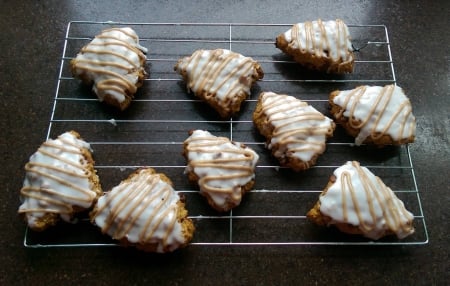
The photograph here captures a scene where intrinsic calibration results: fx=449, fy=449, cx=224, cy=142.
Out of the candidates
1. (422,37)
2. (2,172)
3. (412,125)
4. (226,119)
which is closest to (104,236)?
(2,172)

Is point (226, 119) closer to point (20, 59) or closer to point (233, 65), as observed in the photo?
point (233, 65)

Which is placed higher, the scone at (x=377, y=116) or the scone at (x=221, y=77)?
the scone at (x=221, y=77)

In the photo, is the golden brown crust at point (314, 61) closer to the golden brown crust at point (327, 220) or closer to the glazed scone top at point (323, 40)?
the glazed scone top at point (323, 40)

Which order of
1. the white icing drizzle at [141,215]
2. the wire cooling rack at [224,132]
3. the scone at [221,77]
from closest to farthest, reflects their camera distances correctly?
the white icing drizzle at [141,215] < the wire cooling rack at [224,132] < the scone at [221,77]

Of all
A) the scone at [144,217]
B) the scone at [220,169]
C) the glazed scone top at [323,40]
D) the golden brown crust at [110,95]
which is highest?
the glazed scone top at [323,40]

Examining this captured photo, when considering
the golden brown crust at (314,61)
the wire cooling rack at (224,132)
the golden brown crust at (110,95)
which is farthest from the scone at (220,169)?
the golden brown crust at (314,61)

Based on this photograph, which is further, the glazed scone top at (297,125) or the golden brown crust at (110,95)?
the golden brown crust at (110,95)

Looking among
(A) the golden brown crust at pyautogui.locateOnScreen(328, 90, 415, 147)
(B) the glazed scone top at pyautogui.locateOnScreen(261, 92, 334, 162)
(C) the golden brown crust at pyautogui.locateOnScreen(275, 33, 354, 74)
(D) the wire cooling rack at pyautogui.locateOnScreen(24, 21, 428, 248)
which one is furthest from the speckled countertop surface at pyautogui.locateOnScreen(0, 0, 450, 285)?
(B) the glazed scone top at pyautogui.locateOnScreen(261, 92, 334, 162)
